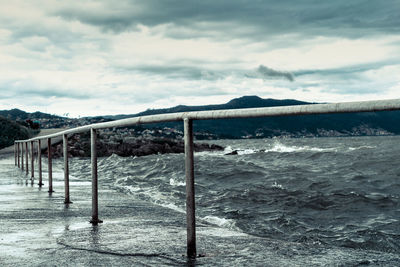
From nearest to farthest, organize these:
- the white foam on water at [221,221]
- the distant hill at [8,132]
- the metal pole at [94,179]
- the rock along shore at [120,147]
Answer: the metal pole at [94,179] → the white foam on water at [221,221] → the distant hill at [8,132] → the rock along shore at [120,147]

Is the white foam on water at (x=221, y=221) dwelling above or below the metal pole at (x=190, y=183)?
below

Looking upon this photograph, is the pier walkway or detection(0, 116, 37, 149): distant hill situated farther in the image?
detection(0, 116, 37, 149): distant hill

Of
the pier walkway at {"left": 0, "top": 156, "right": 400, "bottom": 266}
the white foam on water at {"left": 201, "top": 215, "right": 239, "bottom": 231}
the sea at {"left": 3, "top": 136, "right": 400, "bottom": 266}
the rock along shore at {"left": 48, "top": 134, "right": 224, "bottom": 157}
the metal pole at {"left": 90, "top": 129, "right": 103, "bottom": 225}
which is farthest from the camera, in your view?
the rock along shore at {"left": 48, "top": 134, "right": 224, "bottom": 157}

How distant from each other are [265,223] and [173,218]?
276 cm

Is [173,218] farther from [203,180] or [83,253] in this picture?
[203,180]

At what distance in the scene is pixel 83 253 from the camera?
130 inches

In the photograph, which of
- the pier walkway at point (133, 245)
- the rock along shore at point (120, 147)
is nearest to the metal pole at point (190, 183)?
the pier walkway at point (133, 245)

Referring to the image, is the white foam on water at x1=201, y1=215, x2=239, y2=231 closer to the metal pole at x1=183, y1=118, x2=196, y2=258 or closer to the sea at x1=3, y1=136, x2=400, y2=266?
the sea at x1=3, y1=136, x2=400, y2=266

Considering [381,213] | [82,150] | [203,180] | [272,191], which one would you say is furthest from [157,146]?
[381,213]

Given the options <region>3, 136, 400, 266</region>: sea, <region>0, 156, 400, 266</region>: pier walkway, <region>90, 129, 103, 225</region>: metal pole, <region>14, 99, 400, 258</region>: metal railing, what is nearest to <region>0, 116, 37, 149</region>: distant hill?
<region>3, 136, 400, 266</region>: sea

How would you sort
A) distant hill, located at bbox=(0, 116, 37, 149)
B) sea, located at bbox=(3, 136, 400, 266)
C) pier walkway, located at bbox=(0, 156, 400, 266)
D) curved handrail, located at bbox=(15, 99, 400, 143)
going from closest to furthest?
curved handrail, located at bbox=(15, 99, 400, 143)
pier walkway, located at bbox=(0, 156, 400, 266)
sea, located at bbox=(3, 136, 400, 266)
distant hill, located at bbox=(0, 116, 37, 149)

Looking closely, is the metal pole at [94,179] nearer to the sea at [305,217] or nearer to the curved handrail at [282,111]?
the curved handrail at [282,111]

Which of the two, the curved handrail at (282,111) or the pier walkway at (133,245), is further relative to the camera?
the pier walkway at (133,245)

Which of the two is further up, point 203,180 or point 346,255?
point 346,255
